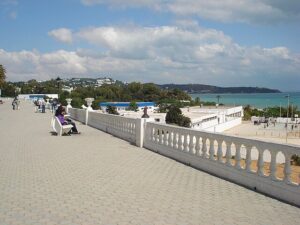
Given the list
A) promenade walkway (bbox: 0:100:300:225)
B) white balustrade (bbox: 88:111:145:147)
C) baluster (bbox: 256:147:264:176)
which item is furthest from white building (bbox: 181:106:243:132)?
→ baluster (bbox: 256:147:264:176)

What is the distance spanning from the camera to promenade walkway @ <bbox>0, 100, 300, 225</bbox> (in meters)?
6.13

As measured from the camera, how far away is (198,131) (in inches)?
410

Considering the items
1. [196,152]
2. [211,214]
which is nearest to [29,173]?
[196,152]

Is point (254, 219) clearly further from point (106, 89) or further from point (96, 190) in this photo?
point (106, 89)

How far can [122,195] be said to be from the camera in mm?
7562

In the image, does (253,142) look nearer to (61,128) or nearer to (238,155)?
(238,155)

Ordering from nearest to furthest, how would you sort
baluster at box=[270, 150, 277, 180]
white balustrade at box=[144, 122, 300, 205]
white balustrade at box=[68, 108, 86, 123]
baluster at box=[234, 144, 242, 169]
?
white balustrade at box=[144, 122, 300, 205] → baluster at box=[270, 150, 277, 180] → baluster at box=[234, 144, 242, 169] → white balustrade at box=[68, 108, 86, 123]

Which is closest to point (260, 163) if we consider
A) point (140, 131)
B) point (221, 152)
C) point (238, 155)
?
point (238, 155)

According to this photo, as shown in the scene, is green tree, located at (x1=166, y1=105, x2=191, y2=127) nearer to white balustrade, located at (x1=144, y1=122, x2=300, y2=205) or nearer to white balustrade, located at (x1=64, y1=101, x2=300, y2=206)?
white balustrade, located at (x1=64, y1=101, x2=300, y2=206)

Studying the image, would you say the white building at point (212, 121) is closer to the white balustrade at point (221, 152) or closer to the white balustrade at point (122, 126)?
the white balustrade at point (122, 126)

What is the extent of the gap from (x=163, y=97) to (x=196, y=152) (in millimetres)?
166913

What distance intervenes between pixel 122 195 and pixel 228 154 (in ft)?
8.81

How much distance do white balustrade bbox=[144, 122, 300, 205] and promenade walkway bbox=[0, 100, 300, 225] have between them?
0.24 meters

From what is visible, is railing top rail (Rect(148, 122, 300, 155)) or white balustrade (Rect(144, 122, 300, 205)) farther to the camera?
white balustrade (Rect(144, 122, 300, 205))
